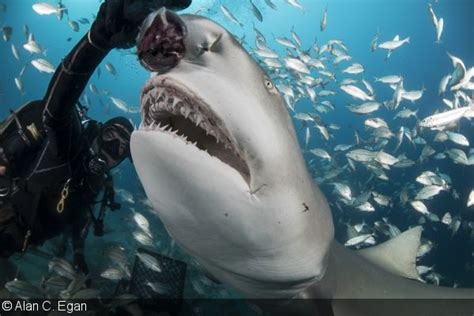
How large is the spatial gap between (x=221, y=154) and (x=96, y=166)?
10.8ft

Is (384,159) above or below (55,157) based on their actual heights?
below

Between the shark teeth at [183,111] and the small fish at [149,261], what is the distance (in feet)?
13.4

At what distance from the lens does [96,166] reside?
4926mm

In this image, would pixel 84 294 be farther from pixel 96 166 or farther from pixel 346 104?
pixel 346 104

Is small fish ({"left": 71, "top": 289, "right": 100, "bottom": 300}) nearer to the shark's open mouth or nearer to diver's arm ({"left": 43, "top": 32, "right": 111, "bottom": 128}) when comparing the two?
diver's arm ({"left": 43, "top": 32, "right": 111, "bottom": 128})

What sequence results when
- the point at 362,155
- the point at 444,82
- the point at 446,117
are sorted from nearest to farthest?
the point at 446,117 → the point at 444,82 → the point at 362,155

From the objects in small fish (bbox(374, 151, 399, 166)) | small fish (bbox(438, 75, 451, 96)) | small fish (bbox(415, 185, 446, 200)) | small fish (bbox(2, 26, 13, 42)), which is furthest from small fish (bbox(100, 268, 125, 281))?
small fish (bbox(2, 26, 13, 42))

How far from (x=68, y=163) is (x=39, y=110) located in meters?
0.81

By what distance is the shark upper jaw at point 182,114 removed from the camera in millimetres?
1837

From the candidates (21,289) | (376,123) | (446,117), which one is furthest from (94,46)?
(376,123)

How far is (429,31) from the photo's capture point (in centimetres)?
6719

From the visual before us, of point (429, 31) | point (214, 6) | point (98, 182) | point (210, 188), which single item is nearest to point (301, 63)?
point (98, 182)

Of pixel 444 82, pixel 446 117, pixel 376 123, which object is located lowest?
pixel 376 123

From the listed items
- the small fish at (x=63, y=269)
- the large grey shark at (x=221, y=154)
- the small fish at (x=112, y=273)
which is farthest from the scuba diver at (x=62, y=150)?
the large grey shark at (x=221, y=154)
